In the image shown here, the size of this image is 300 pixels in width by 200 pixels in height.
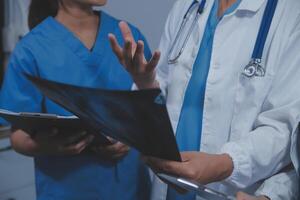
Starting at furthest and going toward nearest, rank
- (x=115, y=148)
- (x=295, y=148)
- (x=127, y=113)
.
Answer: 1. (x=115, y=148)
2. (x=295, y=148)
3. (x=127, y=113)

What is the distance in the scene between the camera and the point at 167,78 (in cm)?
107

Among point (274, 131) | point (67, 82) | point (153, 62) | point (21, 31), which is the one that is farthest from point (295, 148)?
point (21, 31)

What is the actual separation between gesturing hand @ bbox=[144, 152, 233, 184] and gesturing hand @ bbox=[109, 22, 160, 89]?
0.20m

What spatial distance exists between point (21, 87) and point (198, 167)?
565mm

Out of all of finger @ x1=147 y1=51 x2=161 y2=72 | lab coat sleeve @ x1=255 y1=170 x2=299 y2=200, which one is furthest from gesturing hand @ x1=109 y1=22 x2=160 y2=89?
lab coat sleeve @ x1=255 y1=170 x2=299 y2=200

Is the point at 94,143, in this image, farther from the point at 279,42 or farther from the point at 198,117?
the point at 279,42

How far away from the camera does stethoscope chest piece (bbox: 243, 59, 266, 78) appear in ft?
2.78

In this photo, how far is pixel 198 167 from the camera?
749 mm

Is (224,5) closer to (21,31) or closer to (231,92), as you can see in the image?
(231,92)

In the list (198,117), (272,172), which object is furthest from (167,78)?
Answer: (272,172)

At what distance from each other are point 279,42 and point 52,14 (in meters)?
0.70

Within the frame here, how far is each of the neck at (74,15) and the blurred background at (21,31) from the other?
561mm

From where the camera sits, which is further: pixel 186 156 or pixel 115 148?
pixel 115 148

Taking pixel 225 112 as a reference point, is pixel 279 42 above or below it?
above
